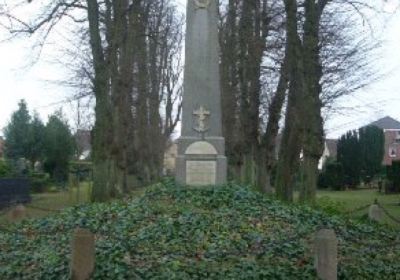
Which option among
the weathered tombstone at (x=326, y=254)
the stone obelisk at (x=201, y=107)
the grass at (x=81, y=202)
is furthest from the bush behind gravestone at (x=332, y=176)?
the weathered tombstone at (x=326, y=254)

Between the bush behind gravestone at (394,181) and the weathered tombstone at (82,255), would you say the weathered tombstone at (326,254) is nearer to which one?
the weathered tombstone at (82,255)

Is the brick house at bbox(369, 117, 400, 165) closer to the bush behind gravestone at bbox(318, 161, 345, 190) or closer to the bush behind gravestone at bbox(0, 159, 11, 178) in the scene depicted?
the bush behind gravestone at bbox(318, 161, 345, 190)

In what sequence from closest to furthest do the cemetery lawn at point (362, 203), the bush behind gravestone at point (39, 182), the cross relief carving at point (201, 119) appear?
the cross relief carving at point (201, 119) < the cemetery lawn at point (362, 203) < the bush behind gravestone at point (39, 182)

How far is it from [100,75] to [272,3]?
26.7ft

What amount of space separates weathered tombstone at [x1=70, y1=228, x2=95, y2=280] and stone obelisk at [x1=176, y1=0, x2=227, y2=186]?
6887mm

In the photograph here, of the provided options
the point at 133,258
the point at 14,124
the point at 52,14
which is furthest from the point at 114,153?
the point at 14,124

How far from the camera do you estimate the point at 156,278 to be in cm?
→ 889

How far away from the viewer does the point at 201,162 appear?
15.5 m

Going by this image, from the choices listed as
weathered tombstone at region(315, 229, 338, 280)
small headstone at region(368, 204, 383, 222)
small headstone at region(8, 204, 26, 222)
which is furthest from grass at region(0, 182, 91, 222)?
weathered tombstone at region(315, 229, 338, 280)

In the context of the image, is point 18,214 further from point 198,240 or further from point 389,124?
point 389,124

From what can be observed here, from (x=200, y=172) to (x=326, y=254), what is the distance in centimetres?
673

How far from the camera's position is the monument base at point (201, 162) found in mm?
15484

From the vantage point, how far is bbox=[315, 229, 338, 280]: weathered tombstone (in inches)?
354

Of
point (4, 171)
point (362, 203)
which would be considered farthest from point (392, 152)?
point (4, 171)
